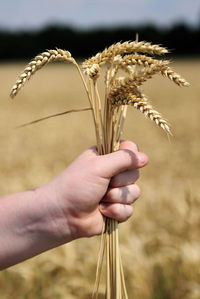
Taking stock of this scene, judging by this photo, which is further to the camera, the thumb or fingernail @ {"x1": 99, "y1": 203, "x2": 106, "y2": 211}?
fingernail @ {"x1": 99, "y1": 203, "x2": 106, "y2": 211}

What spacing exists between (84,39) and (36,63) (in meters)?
56.5

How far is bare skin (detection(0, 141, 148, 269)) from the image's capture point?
1.34 meters

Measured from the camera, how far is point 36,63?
112 cm

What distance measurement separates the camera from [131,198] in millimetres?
1447

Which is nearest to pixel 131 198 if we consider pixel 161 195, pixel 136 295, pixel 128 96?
pixel 128 96

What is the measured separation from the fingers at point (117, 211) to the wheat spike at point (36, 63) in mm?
533

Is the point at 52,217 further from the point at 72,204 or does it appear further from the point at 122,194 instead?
the point at 122,194

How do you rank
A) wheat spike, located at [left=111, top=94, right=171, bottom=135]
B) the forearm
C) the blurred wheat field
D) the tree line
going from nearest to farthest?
wheat spike, located at [left=111, top=94, right=171, bottom=135] < the forearm < the blurred wheat field < the tree line

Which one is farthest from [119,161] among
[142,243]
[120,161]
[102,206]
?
[142,243]

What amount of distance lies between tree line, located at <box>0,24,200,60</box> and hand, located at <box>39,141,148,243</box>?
51.5m

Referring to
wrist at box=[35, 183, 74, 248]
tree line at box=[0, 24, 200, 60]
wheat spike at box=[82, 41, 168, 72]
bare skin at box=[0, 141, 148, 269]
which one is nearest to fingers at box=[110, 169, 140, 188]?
bare skin at box=[0, 141, 148, 269]

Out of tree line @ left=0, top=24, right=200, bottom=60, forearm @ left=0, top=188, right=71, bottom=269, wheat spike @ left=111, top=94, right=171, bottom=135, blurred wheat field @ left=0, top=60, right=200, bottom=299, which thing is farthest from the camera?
Result: tree line @ left=0, top=24, right=200, bottom=60

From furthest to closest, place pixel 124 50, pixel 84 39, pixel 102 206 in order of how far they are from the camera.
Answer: pixel 84 39
pixel 102 206
pixel 124 50

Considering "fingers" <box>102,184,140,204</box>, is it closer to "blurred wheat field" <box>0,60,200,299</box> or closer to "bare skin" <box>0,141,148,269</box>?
"bare skin" <box>0,141,148,269</box>
